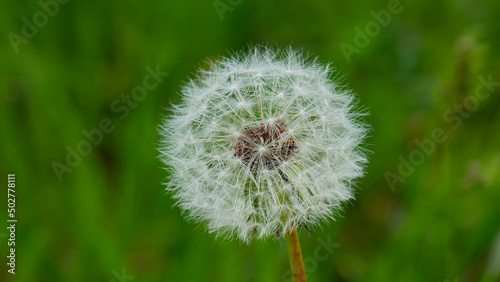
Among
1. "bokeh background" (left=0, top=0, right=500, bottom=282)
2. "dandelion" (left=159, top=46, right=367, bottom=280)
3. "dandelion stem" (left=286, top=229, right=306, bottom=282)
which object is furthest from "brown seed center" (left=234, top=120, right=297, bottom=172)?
"bokeh background" (left=0, top=0, right=500, bottom=282)

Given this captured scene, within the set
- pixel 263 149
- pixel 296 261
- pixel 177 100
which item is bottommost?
pixel 296 261

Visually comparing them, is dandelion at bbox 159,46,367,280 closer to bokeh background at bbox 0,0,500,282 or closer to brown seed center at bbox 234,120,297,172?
brown seed center at bbox 234,120,297,172

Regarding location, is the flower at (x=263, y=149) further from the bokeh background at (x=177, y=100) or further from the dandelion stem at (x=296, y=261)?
the bokeh background at (x=177, y=100)

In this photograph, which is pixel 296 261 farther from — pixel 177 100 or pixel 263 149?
pixel 177 100

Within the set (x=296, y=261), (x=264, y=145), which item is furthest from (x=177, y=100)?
(x=296, y=261)

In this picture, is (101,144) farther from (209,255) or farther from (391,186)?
(391,186)

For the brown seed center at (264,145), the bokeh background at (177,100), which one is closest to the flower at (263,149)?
the brown seed center at (264,145)
